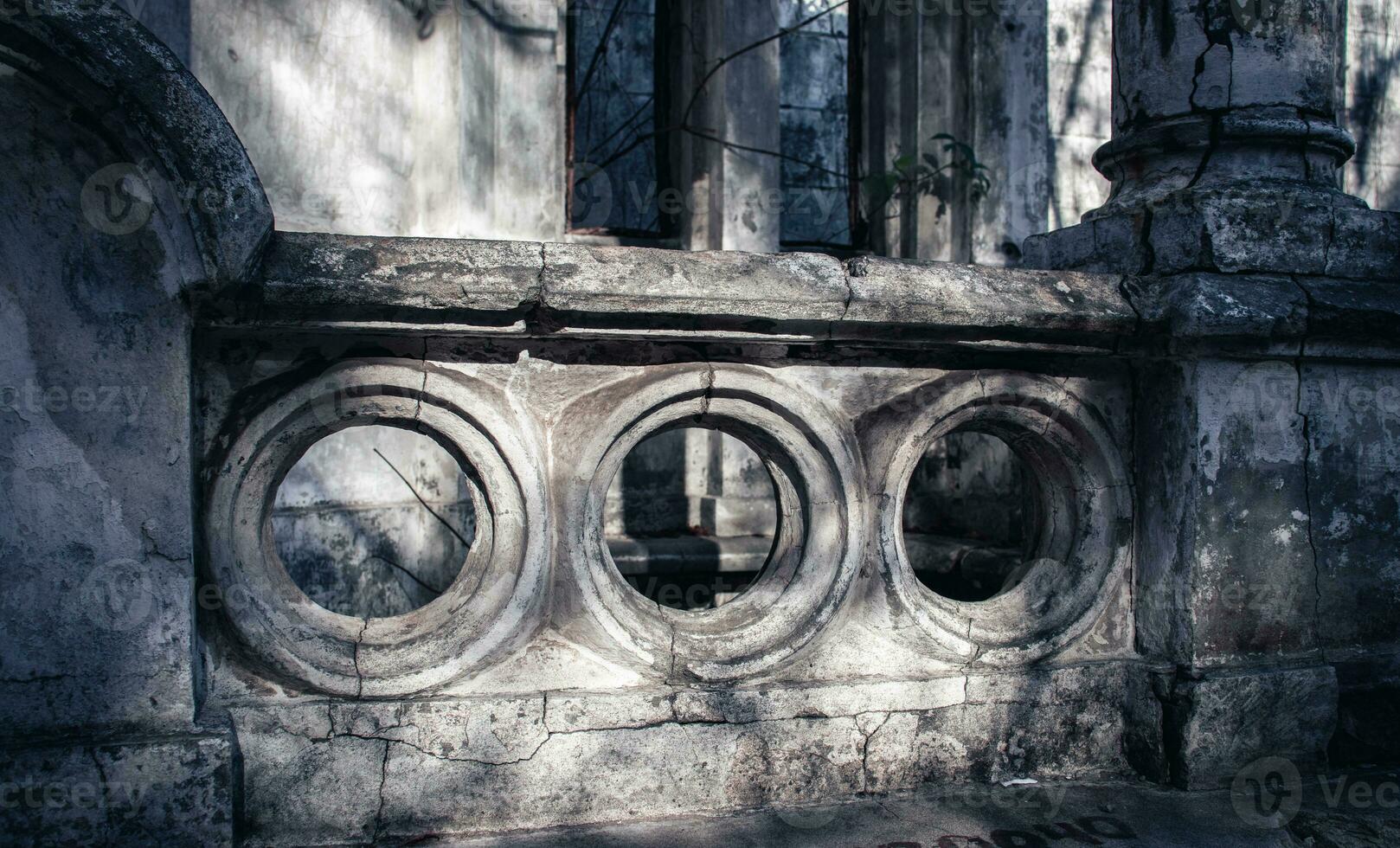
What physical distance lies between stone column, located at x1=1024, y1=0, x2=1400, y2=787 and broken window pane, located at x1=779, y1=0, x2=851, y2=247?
9.41 feet

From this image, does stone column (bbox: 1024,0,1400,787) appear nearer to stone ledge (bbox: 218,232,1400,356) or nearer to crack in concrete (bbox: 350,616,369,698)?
stone ledge (bbox: 218,232,1400,356)

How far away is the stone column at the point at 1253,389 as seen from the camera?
258 centimetres

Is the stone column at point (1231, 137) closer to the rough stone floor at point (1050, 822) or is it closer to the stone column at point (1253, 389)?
the stone column at point (1253, 389)

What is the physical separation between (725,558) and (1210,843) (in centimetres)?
230

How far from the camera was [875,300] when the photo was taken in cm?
240

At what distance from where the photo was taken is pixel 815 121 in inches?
233

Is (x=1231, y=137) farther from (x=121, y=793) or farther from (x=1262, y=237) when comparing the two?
(x=121, y=793)

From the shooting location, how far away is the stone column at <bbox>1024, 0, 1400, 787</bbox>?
2584mm

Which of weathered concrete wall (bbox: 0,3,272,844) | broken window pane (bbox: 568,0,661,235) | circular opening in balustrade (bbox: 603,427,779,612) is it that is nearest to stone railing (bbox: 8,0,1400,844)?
weathered concrete wall (bbox: 0,3,272,844)

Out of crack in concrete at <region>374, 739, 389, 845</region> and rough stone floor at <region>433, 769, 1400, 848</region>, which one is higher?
crack in concrete at <region>374, 739, 389, 845</region>

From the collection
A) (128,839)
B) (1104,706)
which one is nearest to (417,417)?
(128,839)

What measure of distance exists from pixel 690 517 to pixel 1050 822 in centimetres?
260

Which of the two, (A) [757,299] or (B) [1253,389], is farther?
(B) [1253,389]

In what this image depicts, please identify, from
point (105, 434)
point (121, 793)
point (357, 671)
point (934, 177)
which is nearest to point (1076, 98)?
point (934, 177)
